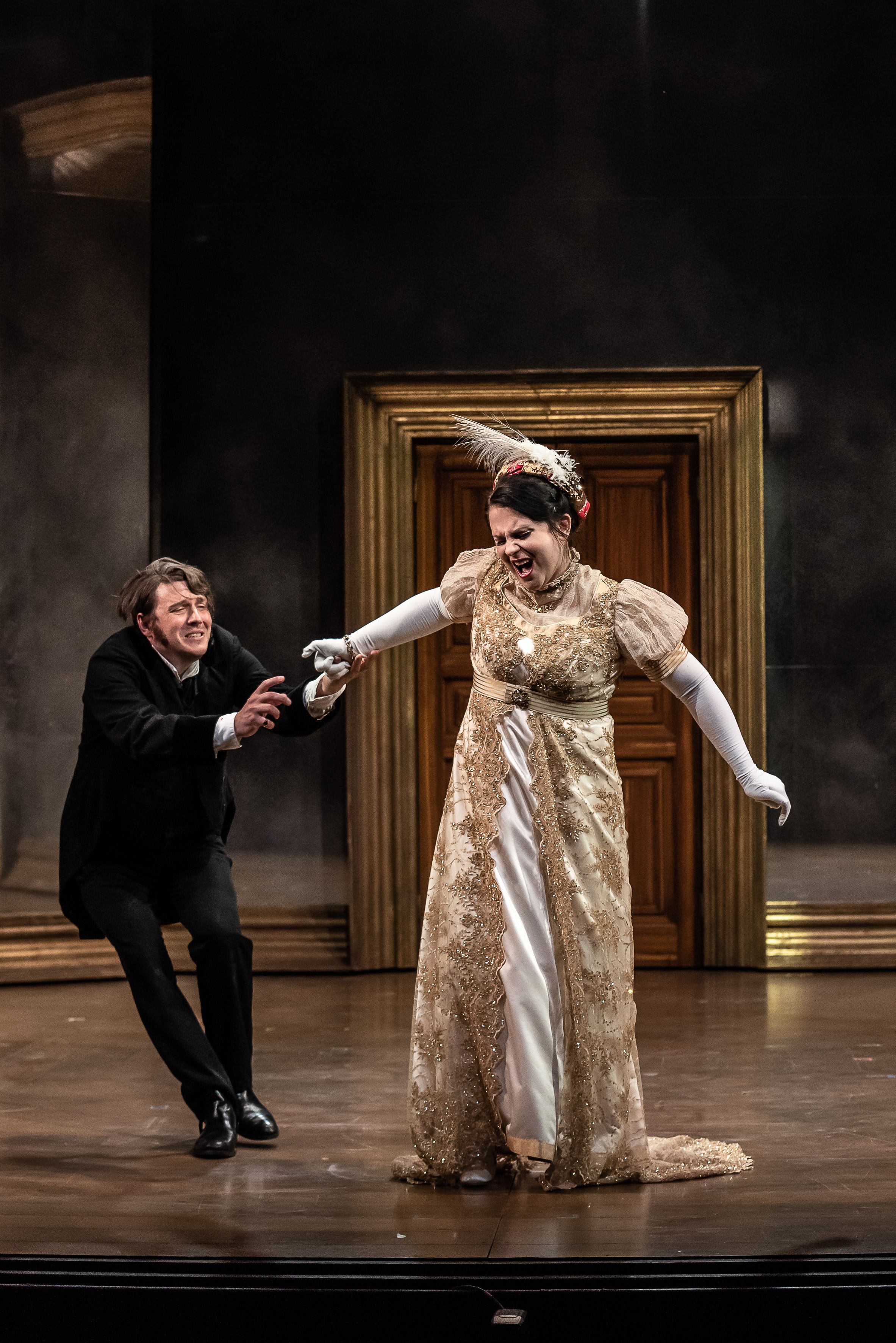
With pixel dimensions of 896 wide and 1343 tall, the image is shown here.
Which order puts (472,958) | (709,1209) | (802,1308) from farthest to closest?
1. (472,958)
2. (709,1209)
3. (802,1308)

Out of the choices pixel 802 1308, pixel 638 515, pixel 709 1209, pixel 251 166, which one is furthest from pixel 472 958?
pixel 251 166

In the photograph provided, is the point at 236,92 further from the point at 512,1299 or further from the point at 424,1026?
the point at 512,1299

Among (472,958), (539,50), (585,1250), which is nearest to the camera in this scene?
(585,1250)

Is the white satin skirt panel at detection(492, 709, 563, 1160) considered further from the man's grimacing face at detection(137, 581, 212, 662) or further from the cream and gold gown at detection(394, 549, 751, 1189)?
the man's grimacing face at detection(137, 581, 212, 662)

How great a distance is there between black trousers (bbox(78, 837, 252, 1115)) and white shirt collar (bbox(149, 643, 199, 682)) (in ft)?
1.29

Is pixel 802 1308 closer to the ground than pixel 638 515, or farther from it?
closer to the ground

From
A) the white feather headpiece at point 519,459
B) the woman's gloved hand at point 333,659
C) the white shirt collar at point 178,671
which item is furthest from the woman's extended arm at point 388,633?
the white shirt collar at point 178,671

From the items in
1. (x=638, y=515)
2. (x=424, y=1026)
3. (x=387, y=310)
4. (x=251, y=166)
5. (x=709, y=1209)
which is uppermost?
(x=251, y=166)

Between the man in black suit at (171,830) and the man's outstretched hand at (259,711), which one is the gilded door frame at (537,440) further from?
the man's outstretched hand at (259,711)

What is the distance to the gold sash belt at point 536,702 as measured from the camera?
3.22 metres

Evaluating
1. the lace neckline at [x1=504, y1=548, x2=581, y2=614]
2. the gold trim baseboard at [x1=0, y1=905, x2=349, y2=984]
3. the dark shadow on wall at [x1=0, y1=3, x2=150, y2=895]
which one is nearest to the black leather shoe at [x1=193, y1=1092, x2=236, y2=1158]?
the lace neckline at [x1=504, y1=548, x2=581, y2=614]

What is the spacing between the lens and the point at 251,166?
6.12 metres

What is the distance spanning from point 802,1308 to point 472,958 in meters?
0.98

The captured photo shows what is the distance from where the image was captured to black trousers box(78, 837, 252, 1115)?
3.51 m
